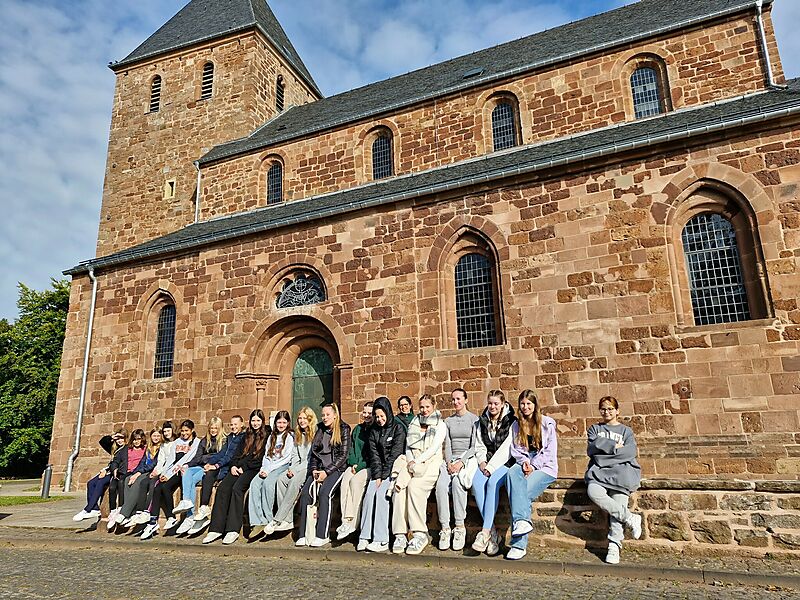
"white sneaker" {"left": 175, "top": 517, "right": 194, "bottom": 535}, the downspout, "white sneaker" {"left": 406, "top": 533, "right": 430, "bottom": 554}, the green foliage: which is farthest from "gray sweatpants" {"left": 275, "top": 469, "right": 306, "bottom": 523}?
the green foliage

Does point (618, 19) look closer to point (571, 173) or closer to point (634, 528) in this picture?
point (571, 173)

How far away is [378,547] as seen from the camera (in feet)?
20.3

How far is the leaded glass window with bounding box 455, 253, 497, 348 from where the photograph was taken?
35.6 ft

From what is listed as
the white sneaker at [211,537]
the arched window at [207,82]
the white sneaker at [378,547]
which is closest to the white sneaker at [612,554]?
the white sneaker at [378,547]

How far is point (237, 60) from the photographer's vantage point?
20547 millimetres

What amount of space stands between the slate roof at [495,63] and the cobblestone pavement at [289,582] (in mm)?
11825

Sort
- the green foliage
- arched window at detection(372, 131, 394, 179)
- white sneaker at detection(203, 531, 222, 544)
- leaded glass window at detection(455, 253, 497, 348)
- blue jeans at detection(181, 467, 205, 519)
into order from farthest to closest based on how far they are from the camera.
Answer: the green foliage
arched window at detection(372, 131, 394, 179)
leaded glass window at detection(455, 253, 497, 348)
blue jeans at detection(181, 467, 205, 519)
white sneaker at detection(203, 531, 222, 544)

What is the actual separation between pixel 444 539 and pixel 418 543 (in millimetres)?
272

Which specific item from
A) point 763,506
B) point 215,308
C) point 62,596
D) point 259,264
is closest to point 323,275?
point 259,264

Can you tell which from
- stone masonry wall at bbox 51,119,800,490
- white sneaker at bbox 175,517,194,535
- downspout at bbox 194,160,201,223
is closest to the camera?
white sneaker at bbox 175,517,194,535

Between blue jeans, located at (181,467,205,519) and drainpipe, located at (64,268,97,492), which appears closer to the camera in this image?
blue jeans, located at (181,467,205,519)

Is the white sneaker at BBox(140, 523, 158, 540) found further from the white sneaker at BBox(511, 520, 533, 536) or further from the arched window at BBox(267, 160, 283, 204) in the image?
the arched window at BBox(267, 160, 283, 204)

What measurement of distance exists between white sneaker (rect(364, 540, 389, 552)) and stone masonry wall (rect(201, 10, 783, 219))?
10125 millimetres

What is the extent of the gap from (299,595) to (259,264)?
918cm
